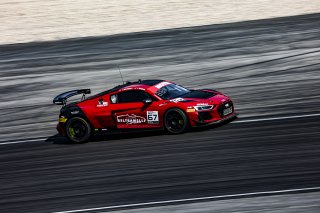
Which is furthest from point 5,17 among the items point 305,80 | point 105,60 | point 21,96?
point 305,80

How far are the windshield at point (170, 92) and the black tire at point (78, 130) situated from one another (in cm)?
199

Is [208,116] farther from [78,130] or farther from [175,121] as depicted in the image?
[78,130]

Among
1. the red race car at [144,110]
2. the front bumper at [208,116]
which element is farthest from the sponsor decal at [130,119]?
the front bumper at [208,116]

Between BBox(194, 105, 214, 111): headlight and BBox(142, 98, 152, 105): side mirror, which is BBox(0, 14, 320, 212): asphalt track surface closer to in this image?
BBox(194, 105, 214, 111): headlight

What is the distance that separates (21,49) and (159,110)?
15.1 metres

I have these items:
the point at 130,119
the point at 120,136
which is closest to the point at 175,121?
the point at 130,119

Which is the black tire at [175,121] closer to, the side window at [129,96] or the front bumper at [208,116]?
the front bumper at [208,116]

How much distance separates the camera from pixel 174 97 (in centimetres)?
1659

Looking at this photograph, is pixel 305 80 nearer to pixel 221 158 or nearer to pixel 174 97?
pixel 174 97

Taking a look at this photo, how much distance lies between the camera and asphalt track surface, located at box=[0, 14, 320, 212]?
12.7 metres

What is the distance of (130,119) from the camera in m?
16.7

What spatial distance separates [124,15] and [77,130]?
641 inches

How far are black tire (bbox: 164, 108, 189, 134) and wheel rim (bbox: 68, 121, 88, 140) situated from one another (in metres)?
2.26

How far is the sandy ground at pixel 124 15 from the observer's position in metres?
31.5
